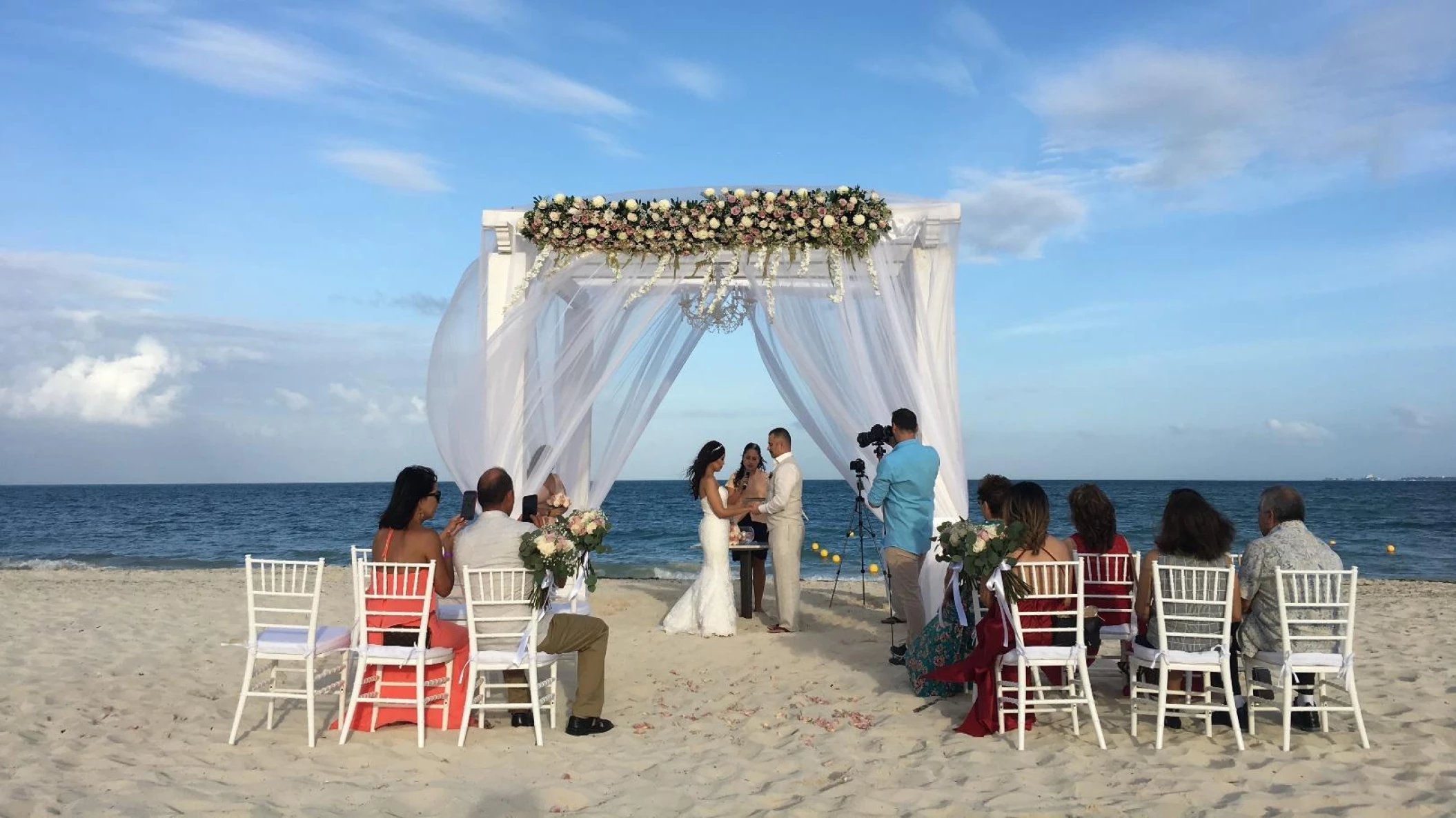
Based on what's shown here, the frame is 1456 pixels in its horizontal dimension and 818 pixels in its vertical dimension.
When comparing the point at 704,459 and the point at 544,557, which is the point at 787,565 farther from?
the point at 544,557

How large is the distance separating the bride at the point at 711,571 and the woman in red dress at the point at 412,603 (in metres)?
2.92

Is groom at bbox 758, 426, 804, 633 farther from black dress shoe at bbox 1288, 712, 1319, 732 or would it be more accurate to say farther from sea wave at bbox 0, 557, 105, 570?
sea wave at bbox 0, 557, 105, 570

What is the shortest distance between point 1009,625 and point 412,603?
296 centimetres

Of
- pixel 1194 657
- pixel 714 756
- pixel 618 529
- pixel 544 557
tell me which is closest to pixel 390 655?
pixel 544 557

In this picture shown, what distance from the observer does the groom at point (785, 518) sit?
25.4 ft

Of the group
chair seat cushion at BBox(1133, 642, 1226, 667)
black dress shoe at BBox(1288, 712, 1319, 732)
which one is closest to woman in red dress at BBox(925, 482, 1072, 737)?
chair seat cushion at BBox(1133, 642, 1226, 667)

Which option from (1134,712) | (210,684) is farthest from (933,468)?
(210,684)

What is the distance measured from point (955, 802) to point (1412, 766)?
202 cm

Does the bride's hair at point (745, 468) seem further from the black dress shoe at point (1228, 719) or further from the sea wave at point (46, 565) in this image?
the sea wave at point (46, 565)

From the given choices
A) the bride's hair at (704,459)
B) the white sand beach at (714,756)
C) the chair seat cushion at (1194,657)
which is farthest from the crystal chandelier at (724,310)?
the chair seat cushion at (1194,657)

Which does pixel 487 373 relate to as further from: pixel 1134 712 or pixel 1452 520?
pixel 1452 520

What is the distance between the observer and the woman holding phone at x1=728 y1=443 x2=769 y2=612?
28.7 feet

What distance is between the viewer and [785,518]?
7.81 meters

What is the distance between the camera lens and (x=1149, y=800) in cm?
386
